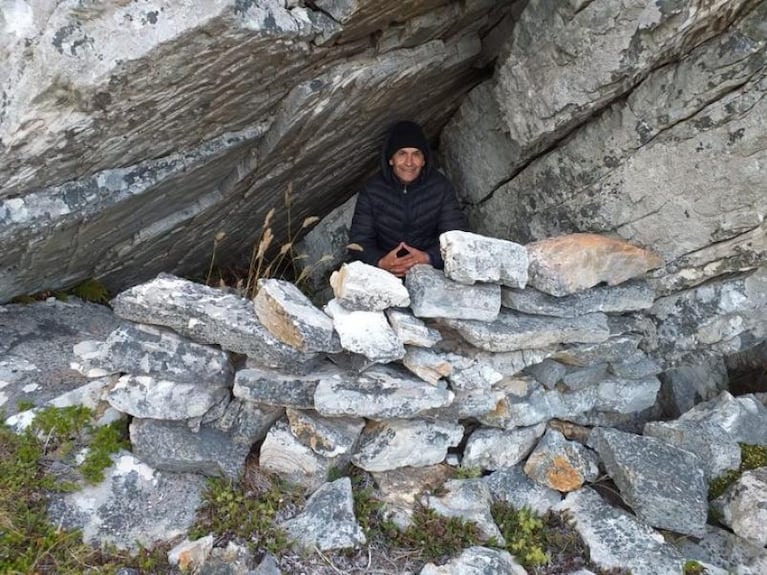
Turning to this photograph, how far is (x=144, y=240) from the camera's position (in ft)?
19.4

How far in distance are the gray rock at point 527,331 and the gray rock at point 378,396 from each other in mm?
529

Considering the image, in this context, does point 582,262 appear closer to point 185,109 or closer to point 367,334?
point 367,334

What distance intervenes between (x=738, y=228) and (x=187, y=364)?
4703mm

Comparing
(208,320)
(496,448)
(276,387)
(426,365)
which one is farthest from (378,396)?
(208,320)

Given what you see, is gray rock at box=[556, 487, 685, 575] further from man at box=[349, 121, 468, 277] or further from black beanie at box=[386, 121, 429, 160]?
black beanie at box=[386, 121, 429, 160]

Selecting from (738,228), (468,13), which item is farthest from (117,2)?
(738,228)

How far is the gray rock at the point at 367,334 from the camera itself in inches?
173

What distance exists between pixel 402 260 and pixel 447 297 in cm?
156

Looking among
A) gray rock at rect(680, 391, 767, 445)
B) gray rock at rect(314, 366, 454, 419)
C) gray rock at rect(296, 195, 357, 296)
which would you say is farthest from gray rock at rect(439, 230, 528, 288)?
gray rock at rect(296, 195, 357, 296)

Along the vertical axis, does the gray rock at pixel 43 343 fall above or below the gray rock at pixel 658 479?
below

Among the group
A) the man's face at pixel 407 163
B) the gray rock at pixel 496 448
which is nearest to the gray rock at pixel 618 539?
the gray rock at pixel 496 448

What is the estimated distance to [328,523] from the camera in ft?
14.2

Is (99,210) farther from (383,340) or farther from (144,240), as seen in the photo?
(383,340)

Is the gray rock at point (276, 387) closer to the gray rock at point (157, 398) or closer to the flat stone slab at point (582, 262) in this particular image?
the gray rock at point (157, 398)
